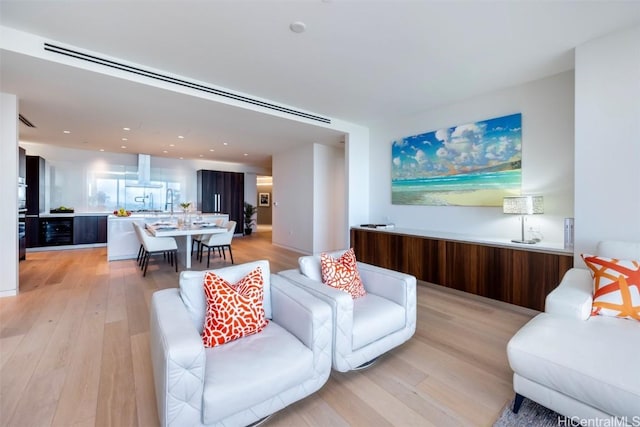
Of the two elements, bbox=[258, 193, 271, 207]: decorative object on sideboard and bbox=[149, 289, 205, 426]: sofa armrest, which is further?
bbox=[258, 193, 271, 207]: decorative object on sideboard

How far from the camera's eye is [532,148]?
3.35 meters

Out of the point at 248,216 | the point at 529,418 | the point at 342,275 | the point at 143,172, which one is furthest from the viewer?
the point at 248,216

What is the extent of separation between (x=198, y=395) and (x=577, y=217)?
11.3 feet

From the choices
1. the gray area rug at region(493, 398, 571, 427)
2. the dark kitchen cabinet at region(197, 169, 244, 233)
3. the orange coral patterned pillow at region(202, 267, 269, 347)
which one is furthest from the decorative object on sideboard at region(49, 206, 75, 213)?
the gray area rug at region(493, 398, 571, 427)

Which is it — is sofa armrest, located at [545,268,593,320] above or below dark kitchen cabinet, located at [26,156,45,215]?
below

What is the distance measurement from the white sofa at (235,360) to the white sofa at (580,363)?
3.56 feet

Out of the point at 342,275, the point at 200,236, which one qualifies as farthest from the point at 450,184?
the point at 200,236

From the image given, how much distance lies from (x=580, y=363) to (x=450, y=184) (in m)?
3.13

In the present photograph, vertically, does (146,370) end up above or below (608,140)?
below

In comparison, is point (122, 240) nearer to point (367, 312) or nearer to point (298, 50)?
point (298, 50)

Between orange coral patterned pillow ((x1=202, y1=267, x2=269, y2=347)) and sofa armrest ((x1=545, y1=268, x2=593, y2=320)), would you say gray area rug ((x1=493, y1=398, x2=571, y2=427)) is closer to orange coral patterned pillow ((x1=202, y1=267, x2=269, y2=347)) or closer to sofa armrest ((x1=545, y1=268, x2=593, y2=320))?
sofa armrest ((x1=545, y1=268, x2=593, y2=320))

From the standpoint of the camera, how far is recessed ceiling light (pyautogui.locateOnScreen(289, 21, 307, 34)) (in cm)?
230

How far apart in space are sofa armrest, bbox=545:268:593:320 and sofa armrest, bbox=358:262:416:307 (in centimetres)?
89

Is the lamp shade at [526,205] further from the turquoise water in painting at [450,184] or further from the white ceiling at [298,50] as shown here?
the white ceiling at [298,50]
